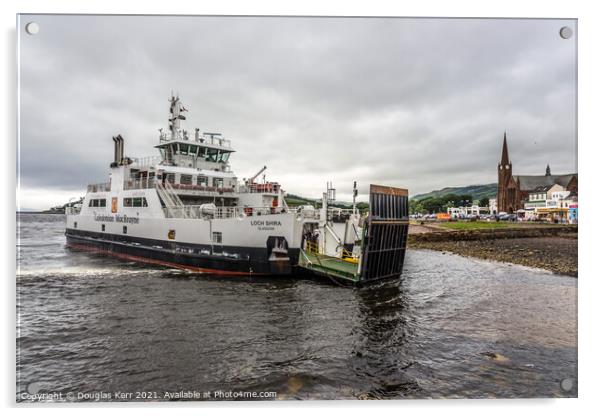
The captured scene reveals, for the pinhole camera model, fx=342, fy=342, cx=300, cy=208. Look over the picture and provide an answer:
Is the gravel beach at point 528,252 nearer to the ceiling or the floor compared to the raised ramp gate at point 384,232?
nearer to the floor

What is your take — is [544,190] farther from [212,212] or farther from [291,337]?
[212,212]

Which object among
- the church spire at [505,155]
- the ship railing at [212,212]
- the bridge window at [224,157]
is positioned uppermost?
the bridge window at [224,157]

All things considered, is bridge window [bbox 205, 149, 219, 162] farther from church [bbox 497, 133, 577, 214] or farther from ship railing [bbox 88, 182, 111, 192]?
church [bbox 497, 133, 577, 214]

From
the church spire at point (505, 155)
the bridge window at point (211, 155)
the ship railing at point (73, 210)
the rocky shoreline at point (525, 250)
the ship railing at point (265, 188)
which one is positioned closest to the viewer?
the church spire at point (505, 155)

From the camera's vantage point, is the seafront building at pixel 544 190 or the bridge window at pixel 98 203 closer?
the seafront building at pixel 544 190

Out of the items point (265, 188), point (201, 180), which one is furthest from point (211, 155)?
point (265, 188)

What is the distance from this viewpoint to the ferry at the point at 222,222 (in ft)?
39.2

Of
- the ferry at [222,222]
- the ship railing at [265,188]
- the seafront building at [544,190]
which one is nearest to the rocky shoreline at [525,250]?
the seafront building at [544,190]

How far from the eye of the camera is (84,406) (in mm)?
4688

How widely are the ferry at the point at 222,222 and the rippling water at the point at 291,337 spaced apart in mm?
948

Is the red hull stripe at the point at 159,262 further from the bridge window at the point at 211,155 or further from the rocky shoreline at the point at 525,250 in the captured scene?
the rocky shoreline at the point at 525,250

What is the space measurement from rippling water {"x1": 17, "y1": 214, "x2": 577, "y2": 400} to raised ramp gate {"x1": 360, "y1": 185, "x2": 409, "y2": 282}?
27.3 inches

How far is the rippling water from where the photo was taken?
515 cm

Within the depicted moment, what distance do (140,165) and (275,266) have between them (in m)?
9.90
